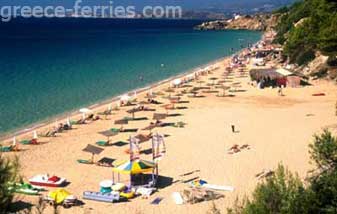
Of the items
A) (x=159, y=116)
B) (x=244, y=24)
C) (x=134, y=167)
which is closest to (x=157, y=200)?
(x=134, y=167)

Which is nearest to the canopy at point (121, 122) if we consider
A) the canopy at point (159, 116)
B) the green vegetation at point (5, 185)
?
the canopy at point (159, 116)

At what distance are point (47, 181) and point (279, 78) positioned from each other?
25482mm

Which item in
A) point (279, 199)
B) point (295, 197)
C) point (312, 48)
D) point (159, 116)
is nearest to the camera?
point (295, 197)

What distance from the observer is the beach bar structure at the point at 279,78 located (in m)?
39.8

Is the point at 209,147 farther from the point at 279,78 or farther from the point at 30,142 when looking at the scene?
the point at 279,78

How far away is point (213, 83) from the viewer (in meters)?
44.9

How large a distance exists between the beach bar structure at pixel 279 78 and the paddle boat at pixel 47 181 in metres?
24.7

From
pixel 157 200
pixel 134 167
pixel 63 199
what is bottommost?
pixel 157 200

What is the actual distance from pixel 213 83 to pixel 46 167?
25116 mm

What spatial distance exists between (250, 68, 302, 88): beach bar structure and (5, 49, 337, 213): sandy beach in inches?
127

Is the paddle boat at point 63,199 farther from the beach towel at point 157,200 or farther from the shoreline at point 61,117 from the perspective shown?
the shoreline at point 61,117

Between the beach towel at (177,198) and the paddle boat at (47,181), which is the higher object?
the paddle boat at (47,181)

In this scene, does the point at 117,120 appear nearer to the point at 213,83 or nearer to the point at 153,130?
the point at 153,130

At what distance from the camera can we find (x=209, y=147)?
23703 millimetres
